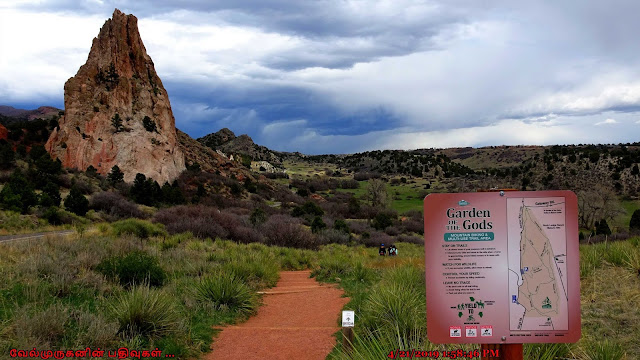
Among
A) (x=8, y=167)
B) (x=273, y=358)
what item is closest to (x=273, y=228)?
(x=273, y=358)

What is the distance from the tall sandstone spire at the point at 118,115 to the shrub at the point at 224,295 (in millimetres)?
42909

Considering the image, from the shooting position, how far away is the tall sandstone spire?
4853 cm

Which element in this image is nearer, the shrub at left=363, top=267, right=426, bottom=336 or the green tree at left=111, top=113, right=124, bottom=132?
the shrub at left=363, top=267, right=426, bottom=336

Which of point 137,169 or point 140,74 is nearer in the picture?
point 137,169

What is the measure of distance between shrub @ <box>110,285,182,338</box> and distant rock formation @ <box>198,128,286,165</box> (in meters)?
111

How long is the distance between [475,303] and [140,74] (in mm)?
62246

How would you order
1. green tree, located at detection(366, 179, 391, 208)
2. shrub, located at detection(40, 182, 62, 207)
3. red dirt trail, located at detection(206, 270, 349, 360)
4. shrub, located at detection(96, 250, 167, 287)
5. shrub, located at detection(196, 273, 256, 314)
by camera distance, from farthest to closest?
green tree, located at detection(366, 179, 391, 208) → shrub, located at detection(40, 182, 62, 207) → shrub, located at detection(96, 250, 167, 287) → shrub, located at detection(196, 273, 256, 314) → red dirt trail, located at detection(206, 270, 349, 360)

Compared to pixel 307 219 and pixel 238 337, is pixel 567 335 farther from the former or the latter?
pixel 307 219

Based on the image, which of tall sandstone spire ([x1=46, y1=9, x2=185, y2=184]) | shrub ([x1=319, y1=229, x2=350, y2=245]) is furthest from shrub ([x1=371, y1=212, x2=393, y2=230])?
tall sandstone spire ([x1=46, y1=9, x2=185, y2=184])

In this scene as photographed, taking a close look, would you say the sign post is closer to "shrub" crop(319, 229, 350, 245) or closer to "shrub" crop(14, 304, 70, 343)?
"shrub" crop(14, 304, 70, 343)

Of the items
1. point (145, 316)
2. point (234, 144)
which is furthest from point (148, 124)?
point (234, 144)

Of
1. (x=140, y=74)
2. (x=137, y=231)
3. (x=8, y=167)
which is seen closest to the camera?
(x=137, y=231)

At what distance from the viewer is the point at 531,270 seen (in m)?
3.21

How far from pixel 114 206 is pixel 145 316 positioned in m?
27.5
